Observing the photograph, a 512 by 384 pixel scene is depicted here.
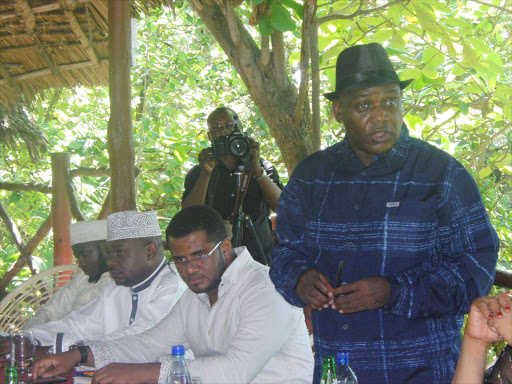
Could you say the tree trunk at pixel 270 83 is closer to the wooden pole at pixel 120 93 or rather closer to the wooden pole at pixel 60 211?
A: the wooden pole at pixel 120 93

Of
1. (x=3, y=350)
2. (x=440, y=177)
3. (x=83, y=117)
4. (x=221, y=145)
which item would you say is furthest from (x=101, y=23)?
(x=83, y=117)

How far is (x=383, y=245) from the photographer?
2.03 meters

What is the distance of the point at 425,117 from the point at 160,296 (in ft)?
8.31

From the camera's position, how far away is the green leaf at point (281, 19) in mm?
3271

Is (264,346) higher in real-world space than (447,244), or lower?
lower

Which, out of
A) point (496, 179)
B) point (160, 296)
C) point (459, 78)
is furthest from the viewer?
point (496, 179)

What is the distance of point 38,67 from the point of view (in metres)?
4.78

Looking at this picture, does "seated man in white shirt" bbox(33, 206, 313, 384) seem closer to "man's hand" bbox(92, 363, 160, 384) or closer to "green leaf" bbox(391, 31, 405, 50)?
"man's hand" bbox(92, 363, 160, 384)

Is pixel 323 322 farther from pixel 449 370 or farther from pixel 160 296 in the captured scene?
pixel 160 296

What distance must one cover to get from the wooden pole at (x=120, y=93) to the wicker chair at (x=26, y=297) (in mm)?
984

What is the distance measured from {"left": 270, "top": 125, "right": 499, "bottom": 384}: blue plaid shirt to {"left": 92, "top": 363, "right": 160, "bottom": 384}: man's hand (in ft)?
1.90

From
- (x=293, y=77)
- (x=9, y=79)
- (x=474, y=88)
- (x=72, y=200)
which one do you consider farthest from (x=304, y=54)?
(x=293, y=77)

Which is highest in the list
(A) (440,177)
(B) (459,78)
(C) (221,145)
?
(B) (459,78)

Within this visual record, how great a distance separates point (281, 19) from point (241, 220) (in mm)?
1110
